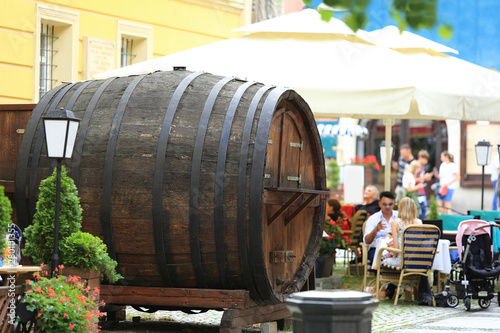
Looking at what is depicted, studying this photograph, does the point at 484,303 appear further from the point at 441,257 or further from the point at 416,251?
the point at 416,251

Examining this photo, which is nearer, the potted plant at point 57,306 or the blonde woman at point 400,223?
the potted plant at point 57,306

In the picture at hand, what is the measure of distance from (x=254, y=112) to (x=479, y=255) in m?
4.67

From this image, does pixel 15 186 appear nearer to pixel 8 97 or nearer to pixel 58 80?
pixel 8 97

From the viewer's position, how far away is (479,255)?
33.9 feet

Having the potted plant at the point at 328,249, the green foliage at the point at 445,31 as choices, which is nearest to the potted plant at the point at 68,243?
the green foliage at the point at 445,31

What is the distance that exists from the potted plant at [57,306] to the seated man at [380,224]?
5300mm

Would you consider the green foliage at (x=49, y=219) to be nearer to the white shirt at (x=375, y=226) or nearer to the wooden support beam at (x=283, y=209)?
the wooden support beam at (x=283, y=209)

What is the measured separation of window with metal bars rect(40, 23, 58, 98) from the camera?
1368 centimetres

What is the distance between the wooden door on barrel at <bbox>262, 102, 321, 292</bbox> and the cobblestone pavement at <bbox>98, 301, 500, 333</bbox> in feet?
3.01

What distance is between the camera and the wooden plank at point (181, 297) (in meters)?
6.73

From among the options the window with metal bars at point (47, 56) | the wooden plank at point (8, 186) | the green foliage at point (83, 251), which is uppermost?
the window with metal bars at point (47, 56)

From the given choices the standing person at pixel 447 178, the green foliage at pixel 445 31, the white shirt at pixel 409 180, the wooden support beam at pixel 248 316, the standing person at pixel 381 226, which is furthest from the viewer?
the standing person at pixel 447 178

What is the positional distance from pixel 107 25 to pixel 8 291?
9306 millimetres

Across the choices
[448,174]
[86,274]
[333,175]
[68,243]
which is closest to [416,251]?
[86,274]
